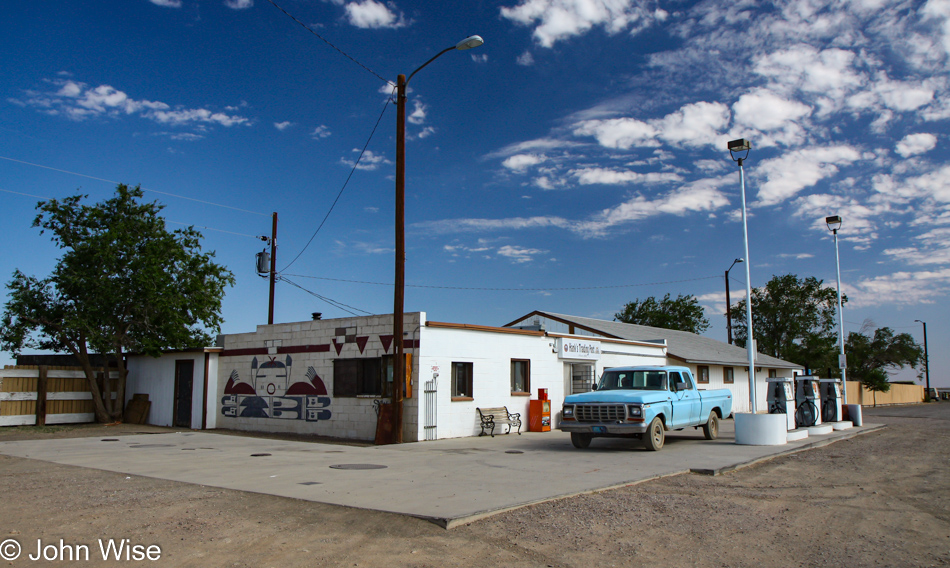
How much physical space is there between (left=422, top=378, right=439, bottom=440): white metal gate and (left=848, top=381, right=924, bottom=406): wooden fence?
Result: 144ft

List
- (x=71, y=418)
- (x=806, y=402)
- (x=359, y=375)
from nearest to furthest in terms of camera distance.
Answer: (x=359, y=375) < (x=806, y=402) < (x=71, y=418)

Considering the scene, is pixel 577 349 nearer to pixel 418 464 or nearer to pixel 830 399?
pixel 830 399

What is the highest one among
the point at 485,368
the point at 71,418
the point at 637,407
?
the point at 485,368

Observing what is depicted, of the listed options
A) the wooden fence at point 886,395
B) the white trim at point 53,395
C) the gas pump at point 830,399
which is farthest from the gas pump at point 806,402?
the wooden fence at point 886,395

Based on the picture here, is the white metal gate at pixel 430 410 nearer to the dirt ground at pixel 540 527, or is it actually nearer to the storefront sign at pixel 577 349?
the storefront sign at pixel 577 349

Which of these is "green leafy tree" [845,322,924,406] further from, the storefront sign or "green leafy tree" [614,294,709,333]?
the storefront sign

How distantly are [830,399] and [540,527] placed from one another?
18.4m

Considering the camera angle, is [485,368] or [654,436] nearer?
[654,436]

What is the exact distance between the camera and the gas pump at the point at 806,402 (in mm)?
19516

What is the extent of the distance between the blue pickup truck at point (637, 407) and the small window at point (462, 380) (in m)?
3.99

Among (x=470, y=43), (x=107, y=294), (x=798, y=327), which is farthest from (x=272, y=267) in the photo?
(x=798, y=327)

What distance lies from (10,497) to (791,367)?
1614 inches

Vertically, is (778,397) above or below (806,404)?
above

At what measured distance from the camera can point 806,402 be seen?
64.2 feet
